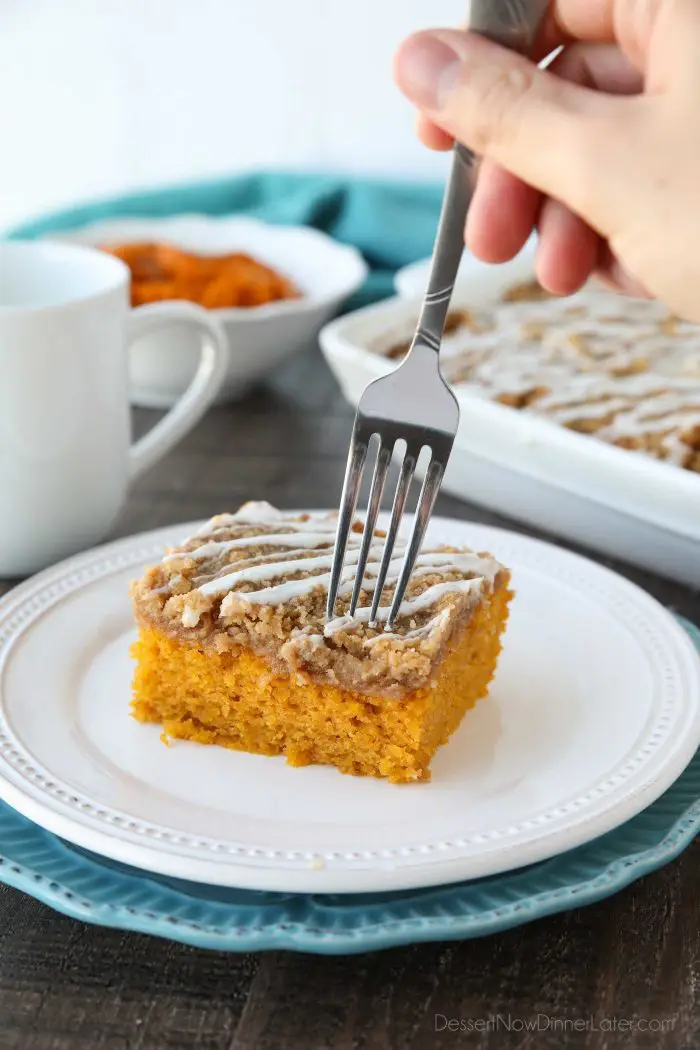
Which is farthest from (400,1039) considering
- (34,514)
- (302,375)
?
(302,375)

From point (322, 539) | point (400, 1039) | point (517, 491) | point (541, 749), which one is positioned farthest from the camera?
point (517, 491)

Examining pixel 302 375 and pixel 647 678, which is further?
pixel 302 375

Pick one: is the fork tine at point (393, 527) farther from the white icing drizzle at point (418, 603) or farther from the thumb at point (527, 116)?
the thumb at point (527, 116)

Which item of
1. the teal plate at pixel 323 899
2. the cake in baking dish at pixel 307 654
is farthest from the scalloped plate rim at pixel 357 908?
the cake in baking dish at pixel 307 654

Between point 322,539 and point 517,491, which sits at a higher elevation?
point 322,539

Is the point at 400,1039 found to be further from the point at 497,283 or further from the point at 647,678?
the point at 497,283

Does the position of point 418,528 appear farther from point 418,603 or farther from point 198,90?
point 198,90

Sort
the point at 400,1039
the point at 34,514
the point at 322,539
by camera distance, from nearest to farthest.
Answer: the point at 400,1039 < the point at 322,539 < the point at 34,514
